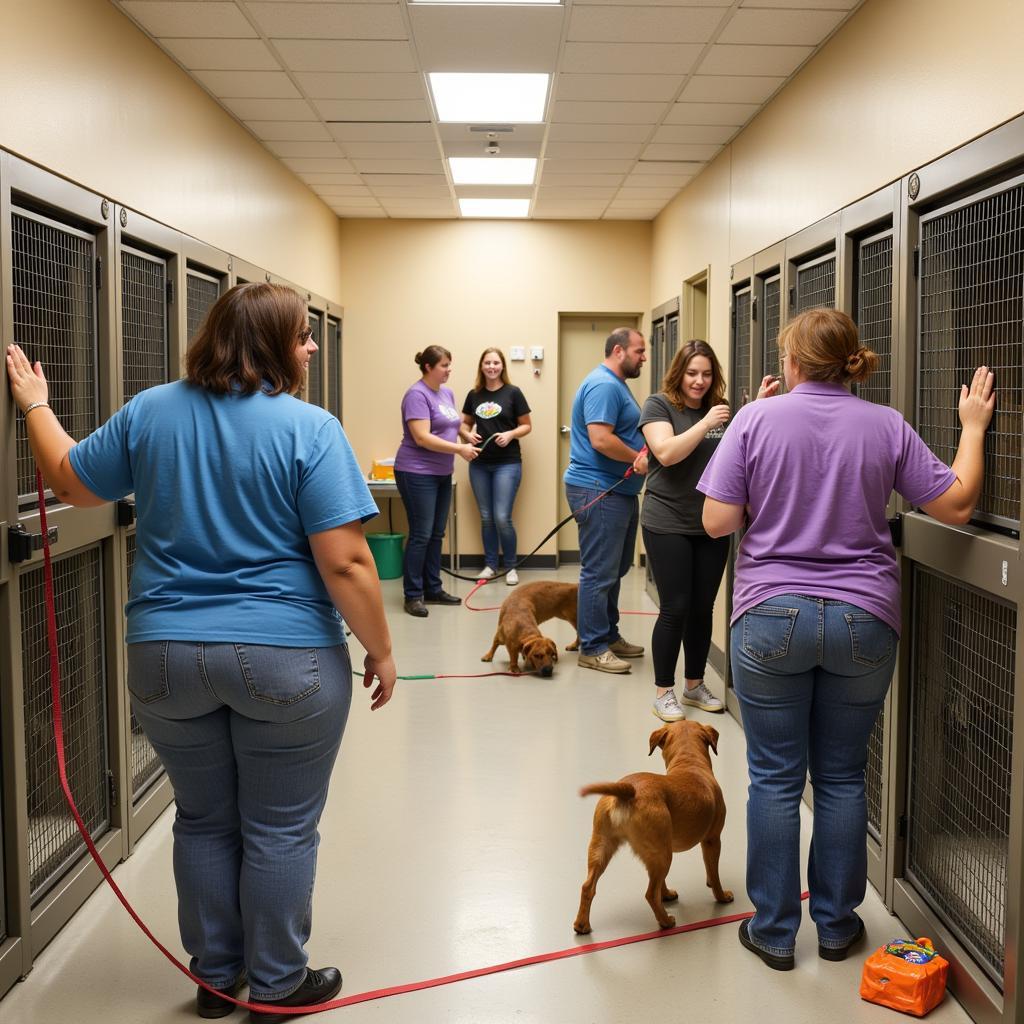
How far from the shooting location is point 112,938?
2.75 m

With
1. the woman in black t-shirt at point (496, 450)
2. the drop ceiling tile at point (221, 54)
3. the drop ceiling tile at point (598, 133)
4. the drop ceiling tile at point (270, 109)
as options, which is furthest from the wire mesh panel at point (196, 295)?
the woman in black t-shirt at point (496, 450)

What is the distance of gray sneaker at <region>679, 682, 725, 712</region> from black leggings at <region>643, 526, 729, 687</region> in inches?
8.5

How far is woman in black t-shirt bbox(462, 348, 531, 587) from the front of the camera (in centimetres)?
834

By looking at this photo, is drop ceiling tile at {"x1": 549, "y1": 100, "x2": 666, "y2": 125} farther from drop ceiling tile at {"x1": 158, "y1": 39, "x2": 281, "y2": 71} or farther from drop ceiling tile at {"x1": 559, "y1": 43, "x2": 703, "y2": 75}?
drop ceiling tile at {"x1": 158, "y1": 39, "x2": 281, "y2": 71}

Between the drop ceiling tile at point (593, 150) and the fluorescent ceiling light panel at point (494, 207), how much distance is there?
1630mm

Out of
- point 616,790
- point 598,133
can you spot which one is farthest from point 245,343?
point 598,133

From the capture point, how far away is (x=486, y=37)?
4.18 metres

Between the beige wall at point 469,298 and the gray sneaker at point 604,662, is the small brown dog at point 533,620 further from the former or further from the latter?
the beige wall at point 469,298

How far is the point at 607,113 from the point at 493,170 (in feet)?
5.45

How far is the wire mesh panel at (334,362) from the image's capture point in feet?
27.1

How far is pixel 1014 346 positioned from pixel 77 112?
2613mm

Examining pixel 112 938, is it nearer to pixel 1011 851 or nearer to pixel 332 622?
pixel 332 622

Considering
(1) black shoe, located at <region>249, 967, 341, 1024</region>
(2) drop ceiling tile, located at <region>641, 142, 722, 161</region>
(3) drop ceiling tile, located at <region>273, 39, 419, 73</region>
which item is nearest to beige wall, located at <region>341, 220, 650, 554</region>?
(2) drop ceiling tile, located at <region>641, 142, 722, 161</region>

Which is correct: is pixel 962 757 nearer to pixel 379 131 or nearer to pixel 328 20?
pixel 328 20
